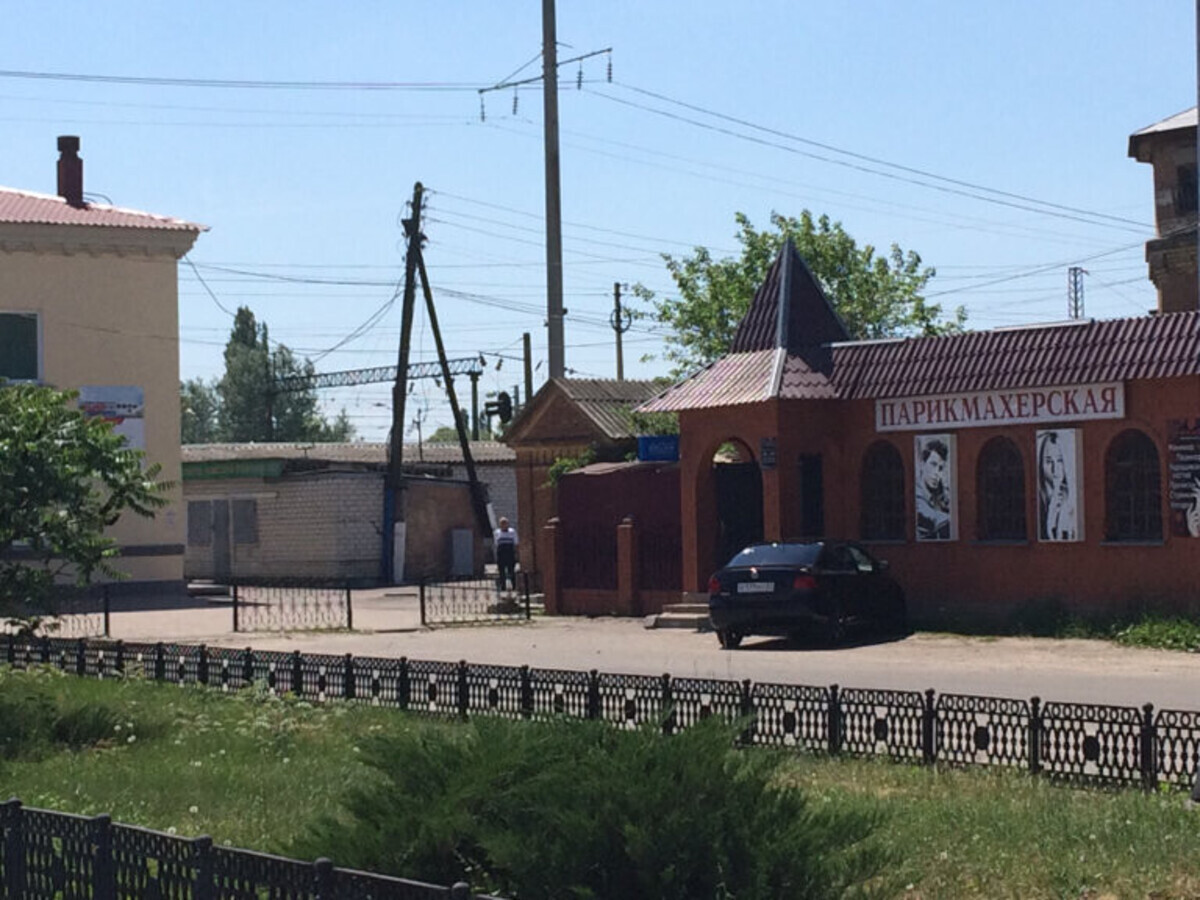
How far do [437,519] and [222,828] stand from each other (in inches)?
1612

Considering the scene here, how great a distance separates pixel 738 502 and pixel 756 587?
21.0 ft

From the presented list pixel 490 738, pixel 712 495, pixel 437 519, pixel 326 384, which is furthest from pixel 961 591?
pixel 326 384

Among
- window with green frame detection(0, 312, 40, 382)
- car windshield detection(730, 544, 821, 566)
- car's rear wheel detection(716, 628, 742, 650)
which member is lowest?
car's rear wheel detection(716, 628, 742, 650)

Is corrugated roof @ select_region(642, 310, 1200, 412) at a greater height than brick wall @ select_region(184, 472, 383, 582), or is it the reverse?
corrugated roof @ select_region(642, 310, 1200, 412)

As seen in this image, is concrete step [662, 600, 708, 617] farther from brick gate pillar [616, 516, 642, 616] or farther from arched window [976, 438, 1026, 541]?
arched window [976, 438, 1026, 541]

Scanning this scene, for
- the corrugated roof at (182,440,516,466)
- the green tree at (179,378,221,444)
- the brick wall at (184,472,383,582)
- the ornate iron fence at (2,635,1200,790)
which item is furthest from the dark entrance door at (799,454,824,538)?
the green tree at (179,378,221,444)

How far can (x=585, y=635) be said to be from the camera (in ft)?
93.6

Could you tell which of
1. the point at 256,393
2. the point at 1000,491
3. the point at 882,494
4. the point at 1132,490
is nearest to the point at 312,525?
the point at 882,494

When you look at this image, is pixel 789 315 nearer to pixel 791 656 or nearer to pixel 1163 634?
pixel 791 656

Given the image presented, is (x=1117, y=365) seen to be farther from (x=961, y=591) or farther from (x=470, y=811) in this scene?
(x=470, y=811)

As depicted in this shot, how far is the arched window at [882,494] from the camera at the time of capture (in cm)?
2852

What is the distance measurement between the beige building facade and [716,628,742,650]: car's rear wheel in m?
19.2

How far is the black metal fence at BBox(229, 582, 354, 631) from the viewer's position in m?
31.4

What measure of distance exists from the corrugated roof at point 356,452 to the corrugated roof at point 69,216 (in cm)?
1388
